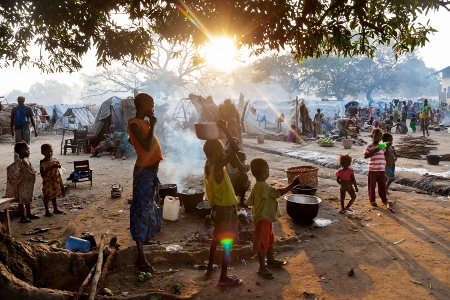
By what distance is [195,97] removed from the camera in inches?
518

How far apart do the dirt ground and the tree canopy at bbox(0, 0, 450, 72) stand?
2713 millimetres

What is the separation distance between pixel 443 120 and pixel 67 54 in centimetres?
2999

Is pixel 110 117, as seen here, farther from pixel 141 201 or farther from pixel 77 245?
pixel 141 201

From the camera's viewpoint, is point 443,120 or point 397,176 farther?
point 443,120

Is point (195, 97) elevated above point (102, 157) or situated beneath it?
elevated above

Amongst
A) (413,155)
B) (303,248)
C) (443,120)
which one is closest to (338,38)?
(303,248)

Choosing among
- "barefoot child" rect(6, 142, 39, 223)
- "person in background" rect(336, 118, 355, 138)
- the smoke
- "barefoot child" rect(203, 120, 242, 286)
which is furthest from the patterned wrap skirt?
"person in background" rect(336, 118, 355, 138)

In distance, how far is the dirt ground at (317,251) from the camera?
11.0 ft

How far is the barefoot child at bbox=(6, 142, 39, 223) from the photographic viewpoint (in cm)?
545

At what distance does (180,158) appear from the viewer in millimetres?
12594

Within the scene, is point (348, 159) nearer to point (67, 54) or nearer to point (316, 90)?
point (67, 54)

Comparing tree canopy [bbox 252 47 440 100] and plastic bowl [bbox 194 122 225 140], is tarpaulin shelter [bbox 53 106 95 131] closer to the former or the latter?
plastic bowl [bbox 194 122 225 140]

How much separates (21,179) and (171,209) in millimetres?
2587

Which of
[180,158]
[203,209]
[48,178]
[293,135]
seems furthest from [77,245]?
[293,135]
